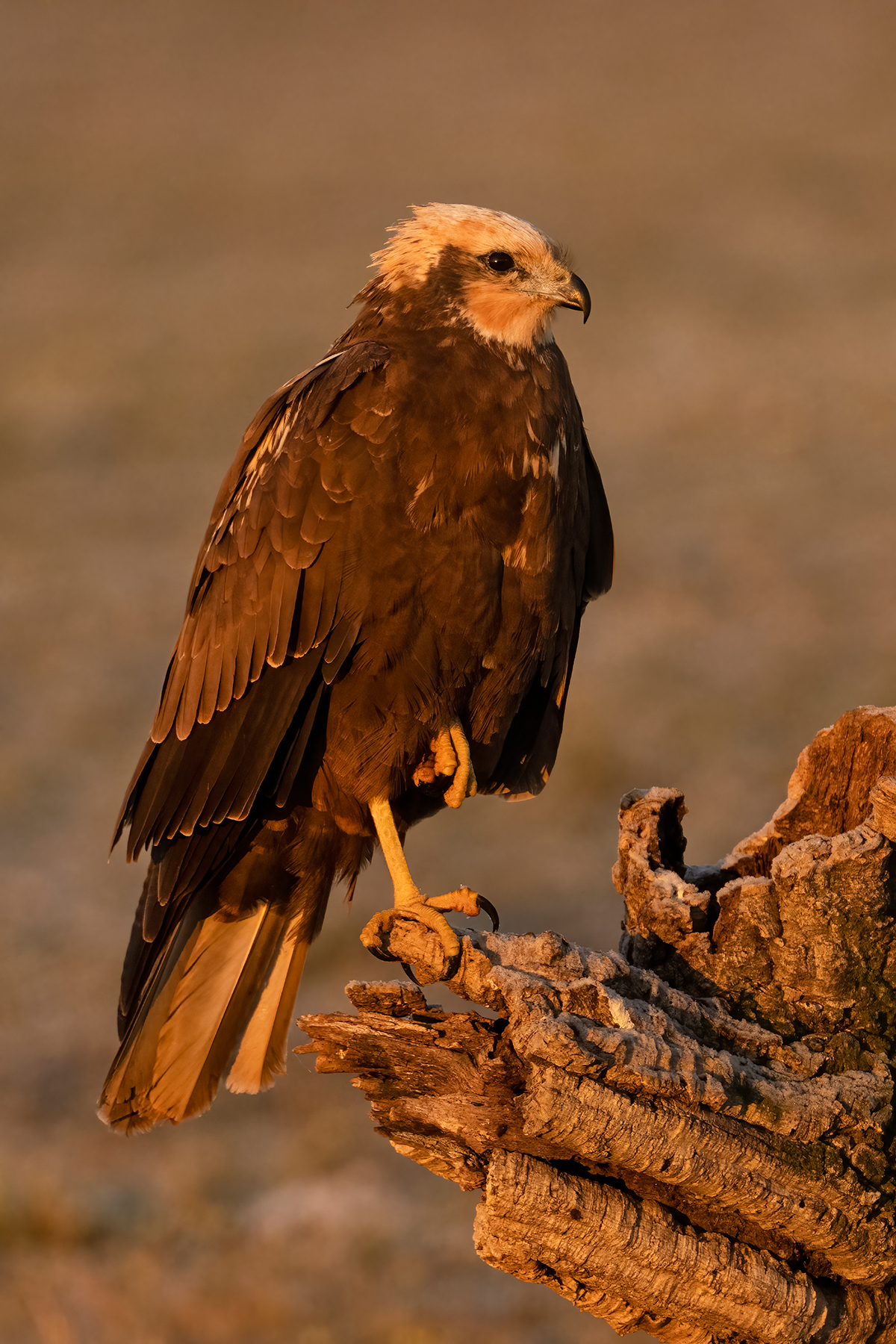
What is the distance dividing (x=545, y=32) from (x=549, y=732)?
Answer: 111 ft

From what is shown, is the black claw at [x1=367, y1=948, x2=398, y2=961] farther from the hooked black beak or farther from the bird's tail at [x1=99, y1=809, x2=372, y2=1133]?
the hooked black beak

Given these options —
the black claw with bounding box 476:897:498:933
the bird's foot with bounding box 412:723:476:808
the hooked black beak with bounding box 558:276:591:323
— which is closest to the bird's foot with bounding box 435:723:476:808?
the bird's foot with bounding box 412:723:476:808

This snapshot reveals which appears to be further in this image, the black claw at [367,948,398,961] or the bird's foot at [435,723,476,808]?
the bird's foot at [435,723,476,808]

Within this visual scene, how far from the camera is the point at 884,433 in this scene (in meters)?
16.8

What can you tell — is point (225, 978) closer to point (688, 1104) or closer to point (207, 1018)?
point (207, 1018)

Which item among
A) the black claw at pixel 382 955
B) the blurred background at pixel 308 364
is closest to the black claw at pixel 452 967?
the black claw at pixel 382 955

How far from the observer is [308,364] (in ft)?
61.3

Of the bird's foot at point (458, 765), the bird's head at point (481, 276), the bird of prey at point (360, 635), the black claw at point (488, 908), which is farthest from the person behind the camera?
the bird's foot at point (458, 765)

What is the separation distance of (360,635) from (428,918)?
871 millimetres

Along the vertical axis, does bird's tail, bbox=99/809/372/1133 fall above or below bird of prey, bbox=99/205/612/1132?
below

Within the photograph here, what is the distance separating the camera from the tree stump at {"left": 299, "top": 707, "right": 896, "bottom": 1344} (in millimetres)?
3297

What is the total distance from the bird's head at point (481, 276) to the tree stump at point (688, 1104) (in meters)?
1.86

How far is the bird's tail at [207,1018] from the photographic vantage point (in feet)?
16.2

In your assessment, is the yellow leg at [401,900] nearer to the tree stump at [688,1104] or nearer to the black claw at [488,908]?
the black claw at [488,908]
